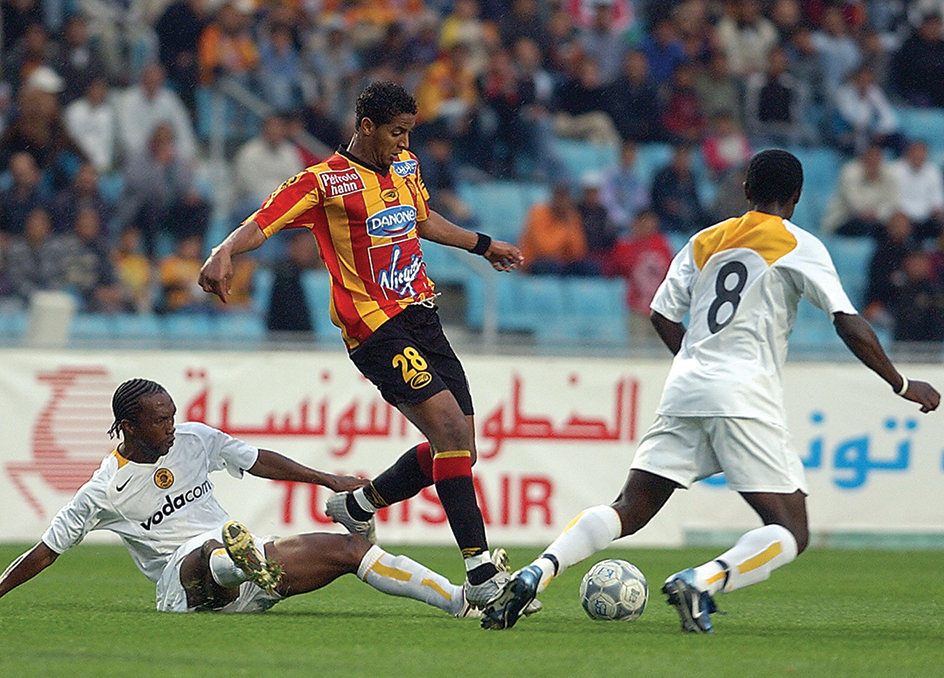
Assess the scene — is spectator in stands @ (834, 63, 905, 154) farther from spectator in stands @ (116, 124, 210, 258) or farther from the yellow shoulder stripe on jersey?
the yellow shoulder stripe on jersey

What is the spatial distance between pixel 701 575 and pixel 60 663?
2245 mm

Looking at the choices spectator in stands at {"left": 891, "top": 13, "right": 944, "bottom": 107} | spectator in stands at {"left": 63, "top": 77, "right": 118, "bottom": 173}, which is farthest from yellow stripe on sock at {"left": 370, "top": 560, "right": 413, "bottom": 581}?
spectator in stands at {"left": 891, "top": 13, "right": 944, "bottom": 107}

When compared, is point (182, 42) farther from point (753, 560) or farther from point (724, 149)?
point (753, 560)

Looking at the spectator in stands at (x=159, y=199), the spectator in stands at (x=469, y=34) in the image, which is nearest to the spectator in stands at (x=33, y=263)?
the spectator in stands at (x=159, y=199)

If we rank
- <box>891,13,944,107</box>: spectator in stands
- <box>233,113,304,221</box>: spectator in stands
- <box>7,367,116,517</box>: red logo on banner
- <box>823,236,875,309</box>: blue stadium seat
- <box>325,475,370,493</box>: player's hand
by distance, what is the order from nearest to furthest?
<box>325,475,370,493</box>: player's hand < <box>7,367,116,517</box>: red logo on banner < <box>233,113,304,221</box>: spectator in stands < <box>823,236,875,309</box>: blue stadium seat < <box>891,13,944,107</box>: spectator in stands

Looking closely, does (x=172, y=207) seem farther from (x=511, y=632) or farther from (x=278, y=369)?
(x=511, y=632)

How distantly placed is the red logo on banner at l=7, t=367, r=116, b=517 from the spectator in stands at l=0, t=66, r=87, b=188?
10.8 feet

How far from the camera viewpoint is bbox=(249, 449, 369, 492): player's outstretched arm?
625 cm

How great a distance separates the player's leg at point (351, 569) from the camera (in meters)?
6.09

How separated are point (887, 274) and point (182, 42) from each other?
729cm

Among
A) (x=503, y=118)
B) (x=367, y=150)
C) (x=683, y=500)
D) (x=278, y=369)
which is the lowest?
(x=683, y=500)

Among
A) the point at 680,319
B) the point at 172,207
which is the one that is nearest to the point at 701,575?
the point at 680,319

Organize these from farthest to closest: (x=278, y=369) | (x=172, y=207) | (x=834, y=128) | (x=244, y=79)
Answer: (x=834, y=128), (x=244, y=79), (x=172, y=207), (x=278, y=369)

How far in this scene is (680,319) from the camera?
6039 millimetres
